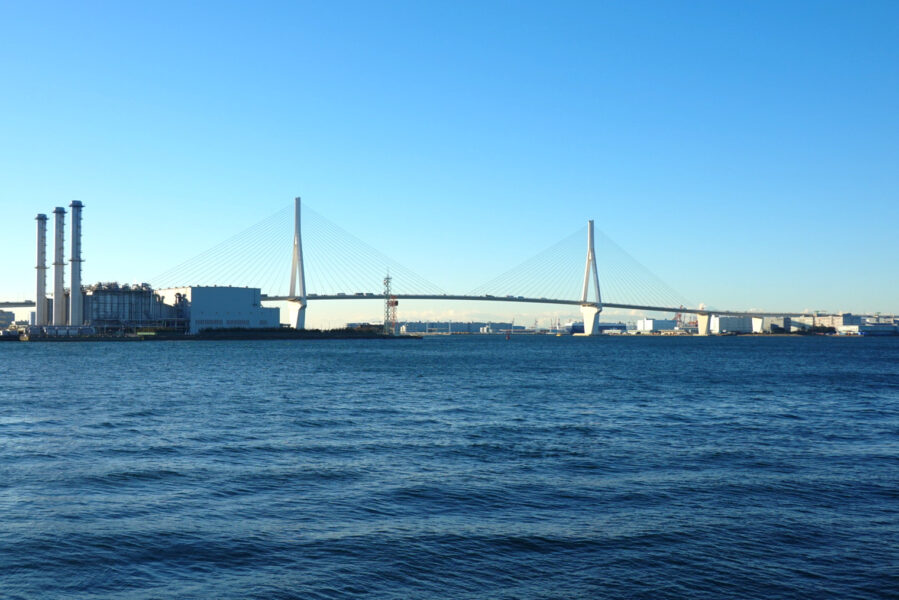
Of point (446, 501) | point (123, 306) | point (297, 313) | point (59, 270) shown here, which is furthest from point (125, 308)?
point (446, 501)

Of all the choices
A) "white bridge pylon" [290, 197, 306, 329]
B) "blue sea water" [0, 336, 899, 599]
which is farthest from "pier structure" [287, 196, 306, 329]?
"blue sea water" [0, 336, 899, 599]

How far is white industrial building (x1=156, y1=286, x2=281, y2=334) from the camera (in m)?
124

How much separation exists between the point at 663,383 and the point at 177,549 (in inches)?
1349

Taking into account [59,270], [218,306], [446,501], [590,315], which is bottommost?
[446,501]

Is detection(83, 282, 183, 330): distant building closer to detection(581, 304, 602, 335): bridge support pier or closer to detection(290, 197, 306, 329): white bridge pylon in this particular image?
detection(290, 197, 306, 329): white bridge pylon

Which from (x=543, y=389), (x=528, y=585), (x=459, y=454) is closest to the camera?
(x=528, y=585)

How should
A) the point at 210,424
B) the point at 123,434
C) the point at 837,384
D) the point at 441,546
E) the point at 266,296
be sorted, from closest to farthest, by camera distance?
the point at 441,546 → the point at 123,434 → the point at 210,424 → the point at 837,384 → the point at 266,296

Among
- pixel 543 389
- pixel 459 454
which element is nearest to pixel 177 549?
pixel 459 454

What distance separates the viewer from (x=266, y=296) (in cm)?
13050

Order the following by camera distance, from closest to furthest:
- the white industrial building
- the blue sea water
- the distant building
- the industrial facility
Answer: the blue sea water < the industrial facility < the distant building < the white industrial building

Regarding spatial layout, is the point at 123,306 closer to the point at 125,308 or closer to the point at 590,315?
the point at 125,308

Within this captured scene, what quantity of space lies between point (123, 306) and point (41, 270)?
1370 centimetres

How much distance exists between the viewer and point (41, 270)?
4587 inches

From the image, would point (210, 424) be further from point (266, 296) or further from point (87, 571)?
point (266, 296)
